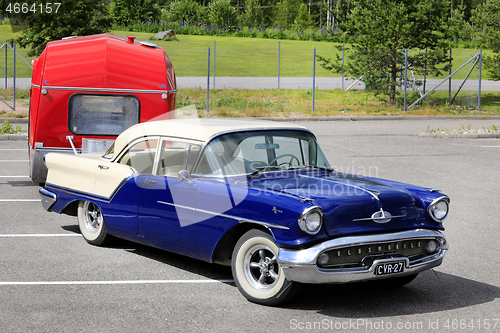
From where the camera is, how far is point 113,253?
22.6 feet

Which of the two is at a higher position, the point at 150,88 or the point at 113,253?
the point at 150,88

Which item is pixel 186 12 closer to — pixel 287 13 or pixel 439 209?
pixel 287 13

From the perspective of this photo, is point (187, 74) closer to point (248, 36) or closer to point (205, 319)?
point (248, 36)

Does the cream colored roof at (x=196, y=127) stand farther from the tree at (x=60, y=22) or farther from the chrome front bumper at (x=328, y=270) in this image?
the tree at (x=60, y=22)

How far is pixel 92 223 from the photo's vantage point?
7.28 meters

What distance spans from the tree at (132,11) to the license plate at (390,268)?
63.8m

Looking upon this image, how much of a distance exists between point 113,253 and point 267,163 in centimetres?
220

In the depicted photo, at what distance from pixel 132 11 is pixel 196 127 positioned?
62352 millimetres

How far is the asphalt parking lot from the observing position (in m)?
4.75

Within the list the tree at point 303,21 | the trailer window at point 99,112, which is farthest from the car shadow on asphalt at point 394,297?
the tree at point 303,21

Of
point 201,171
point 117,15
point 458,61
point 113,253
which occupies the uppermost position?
point 117,15

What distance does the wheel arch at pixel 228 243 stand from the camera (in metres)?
5.43

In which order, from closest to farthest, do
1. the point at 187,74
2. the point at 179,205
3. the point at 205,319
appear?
the point at 205,319, the point at 179,205, the point at 187,74

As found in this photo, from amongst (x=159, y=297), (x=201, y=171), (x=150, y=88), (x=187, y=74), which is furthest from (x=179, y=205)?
(x=187, y=74)
